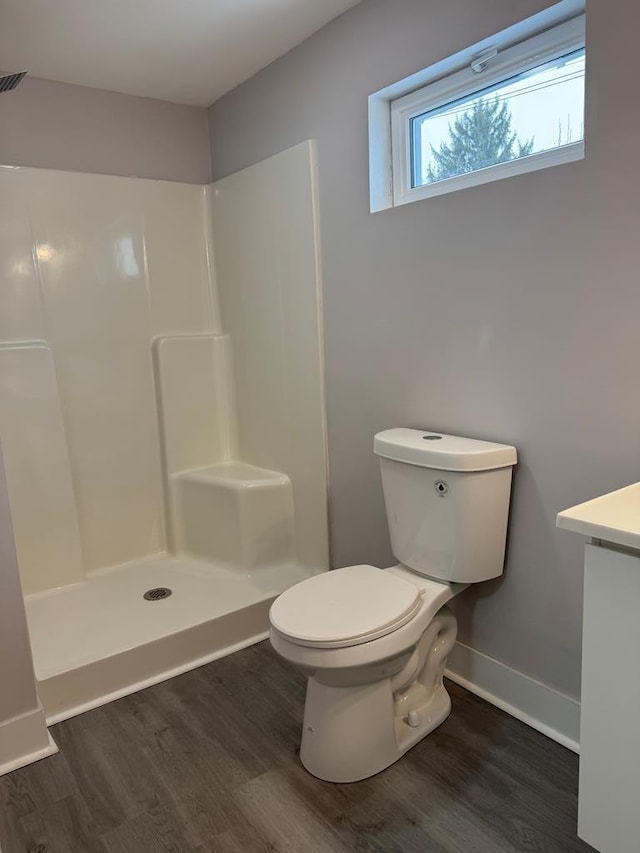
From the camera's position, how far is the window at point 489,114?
61.6 inches

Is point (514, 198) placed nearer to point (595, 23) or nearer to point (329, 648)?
point (595, 23)

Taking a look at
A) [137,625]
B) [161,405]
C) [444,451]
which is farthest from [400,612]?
[161,405]

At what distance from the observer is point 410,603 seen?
1.58 meters

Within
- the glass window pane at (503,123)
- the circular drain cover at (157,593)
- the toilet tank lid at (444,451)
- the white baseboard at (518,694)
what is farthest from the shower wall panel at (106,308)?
the white baseboard at (518,694)

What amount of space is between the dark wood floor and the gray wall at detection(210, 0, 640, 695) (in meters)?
0.27

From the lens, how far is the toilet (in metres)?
1.50

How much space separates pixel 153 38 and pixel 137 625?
2.02 meters

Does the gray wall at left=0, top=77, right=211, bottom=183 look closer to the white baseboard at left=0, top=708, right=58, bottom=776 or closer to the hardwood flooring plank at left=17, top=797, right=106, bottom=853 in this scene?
the white baseboard at left=0, top=708, right=58, bottom=776

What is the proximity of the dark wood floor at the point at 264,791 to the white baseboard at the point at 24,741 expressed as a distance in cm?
3

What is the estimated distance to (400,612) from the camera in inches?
60.8

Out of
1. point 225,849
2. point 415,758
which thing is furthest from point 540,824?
point 225,849

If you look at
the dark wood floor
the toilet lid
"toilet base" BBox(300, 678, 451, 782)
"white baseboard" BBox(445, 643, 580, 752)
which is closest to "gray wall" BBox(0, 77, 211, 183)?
the toilet lid

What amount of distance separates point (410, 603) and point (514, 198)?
3.56 ft

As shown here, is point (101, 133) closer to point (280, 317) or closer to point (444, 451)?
point (280, 317)
